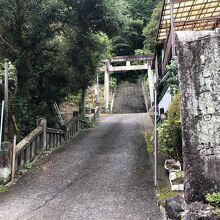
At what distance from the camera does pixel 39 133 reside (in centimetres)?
1087

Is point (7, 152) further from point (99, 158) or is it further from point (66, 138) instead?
point (66, 138)

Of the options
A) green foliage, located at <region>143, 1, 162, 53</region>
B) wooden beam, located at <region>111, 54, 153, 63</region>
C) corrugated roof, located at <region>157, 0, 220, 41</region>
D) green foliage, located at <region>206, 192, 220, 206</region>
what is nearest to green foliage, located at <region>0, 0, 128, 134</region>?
corrugated roof, located at <region>157, 0, 220, 41</region>

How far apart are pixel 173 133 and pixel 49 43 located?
6254 millimetres

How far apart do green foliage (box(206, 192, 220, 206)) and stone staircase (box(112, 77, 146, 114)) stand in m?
25.0

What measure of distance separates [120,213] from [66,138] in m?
7.85

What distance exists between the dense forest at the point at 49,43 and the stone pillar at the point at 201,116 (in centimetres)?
664

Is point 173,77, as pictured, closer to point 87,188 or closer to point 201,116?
point 87,188

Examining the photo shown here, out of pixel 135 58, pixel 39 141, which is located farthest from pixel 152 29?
pixel 39 141

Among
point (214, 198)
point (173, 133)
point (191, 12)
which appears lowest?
point (214, 198)

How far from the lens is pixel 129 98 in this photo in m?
33.6

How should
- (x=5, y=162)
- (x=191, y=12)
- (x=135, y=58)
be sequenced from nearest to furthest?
(x=5, y=162)
(x=191, y=12)
(x=135, y=58)

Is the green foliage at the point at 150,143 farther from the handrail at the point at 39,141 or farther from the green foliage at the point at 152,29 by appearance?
the green foliage at the point at 152,29

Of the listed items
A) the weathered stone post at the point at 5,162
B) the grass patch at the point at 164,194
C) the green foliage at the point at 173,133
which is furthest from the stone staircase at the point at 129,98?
the grass patch at the point at 164,194

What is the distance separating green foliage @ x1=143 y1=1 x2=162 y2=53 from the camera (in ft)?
100
